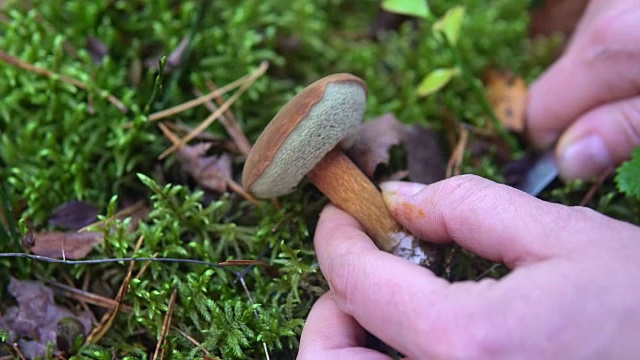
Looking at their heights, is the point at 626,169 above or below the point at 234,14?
below

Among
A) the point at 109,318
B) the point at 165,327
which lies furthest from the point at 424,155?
the point at 109,318

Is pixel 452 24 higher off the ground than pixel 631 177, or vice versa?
pixel 452 24

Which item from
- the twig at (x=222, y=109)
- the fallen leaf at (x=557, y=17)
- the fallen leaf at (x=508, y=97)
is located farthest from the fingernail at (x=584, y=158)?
the twig at (x=222, y=109)

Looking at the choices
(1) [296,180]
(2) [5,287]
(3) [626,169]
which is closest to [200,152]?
(1) [296,180]

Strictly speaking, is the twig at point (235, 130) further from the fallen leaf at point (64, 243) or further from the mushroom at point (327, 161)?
the fallen leaf at point (64, 243)

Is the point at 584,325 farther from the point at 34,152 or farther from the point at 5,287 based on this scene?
the point at 34,152

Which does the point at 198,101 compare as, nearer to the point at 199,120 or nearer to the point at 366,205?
the point at 199,120
